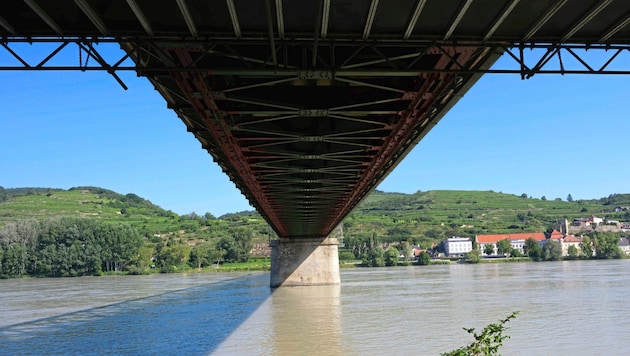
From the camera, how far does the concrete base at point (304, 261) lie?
5391 centimetres

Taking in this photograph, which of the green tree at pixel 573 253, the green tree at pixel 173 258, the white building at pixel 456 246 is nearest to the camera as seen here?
the green tree at pixel 173 258

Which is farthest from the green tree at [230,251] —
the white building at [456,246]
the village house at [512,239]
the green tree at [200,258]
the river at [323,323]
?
the river at [323,323]

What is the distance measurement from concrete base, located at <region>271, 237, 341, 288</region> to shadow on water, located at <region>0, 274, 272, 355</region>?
10219mm

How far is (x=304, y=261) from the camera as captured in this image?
177 ft

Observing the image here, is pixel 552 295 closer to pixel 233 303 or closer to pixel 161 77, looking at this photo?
pixel 233 303

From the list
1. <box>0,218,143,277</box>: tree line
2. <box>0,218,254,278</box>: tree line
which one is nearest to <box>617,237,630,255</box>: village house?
<box>0,218,254,278</box>: tree line

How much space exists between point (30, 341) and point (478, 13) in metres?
24.8

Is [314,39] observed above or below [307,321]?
above

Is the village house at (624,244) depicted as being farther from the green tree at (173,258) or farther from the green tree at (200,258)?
the green tree at (173,258)

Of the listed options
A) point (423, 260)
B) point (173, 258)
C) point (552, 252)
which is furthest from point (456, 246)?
point (173, 258)

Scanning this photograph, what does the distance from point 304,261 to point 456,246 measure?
134 meters

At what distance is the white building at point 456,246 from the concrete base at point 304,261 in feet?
421

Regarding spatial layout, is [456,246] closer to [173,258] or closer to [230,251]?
[230,251]

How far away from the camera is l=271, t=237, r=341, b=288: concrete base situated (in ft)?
177
